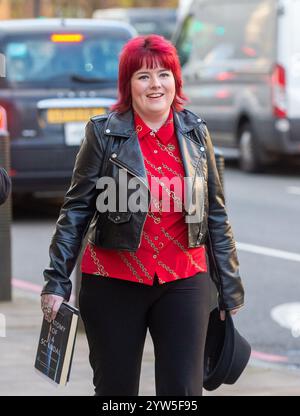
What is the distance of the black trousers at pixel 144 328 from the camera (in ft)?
14.6

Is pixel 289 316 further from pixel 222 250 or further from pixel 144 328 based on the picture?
pixel 144 328

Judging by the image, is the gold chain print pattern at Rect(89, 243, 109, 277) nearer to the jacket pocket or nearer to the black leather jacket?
the black leather jacket

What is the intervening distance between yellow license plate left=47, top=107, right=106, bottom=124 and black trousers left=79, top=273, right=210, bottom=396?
756 cm

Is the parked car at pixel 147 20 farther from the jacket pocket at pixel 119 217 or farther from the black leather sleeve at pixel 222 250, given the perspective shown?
the jacket pocket at pixel 119 217

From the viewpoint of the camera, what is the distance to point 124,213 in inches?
173

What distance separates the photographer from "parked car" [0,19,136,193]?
475 inches

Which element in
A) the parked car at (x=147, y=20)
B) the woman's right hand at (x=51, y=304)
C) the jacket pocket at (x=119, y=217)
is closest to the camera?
the jacket pocket at (x=119, y=217)

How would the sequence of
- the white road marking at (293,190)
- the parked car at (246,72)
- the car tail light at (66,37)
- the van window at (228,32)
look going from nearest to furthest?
the car tail light at (66,37)
the white road marking at (293,190)
the parked car at (246,72)
the van window at (228,32)

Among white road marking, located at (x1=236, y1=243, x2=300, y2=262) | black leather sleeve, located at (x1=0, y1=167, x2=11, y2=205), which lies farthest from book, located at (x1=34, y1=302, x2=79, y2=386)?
white road marking, located at (x1=236, y1=243, x2=300, y2=262)

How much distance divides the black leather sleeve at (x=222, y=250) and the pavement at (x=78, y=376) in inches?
53.9

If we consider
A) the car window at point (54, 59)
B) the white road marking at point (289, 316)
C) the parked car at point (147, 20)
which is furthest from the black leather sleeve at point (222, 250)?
the parked car at point (147, 20)

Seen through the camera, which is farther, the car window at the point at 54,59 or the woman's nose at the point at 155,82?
the car window at the point at 54,59
